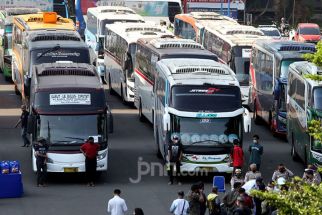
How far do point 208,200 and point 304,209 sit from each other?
9003mm

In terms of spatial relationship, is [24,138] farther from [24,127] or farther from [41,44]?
[41,44]

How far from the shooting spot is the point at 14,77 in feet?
172

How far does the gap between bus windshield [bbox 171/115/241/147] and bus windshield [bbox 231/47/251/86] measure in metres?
14.5

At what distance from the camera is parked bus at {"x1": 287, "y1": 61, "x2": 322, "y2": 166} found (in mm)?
36062

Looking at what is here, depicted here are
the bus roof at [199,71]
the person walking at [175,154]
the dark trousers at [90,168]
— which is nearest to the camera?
the dark trousers at [90,168]

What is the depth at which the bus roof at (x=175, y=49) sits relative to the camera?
43.3 metres

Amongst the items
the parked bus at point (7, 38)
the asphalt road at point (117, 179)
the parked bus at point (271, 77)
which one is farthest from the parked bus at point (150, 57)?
the parked bus at point (7, 38)

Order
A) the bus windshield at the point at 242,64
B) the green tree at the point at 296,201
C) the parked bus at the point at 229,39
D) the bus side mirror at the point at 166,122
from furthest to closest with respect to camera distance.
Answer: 1. the parked bus at the point at 229,39
2. the bus windshield at the point at 242,64
3. the bus side mirror at the point at 166,122
4. the green tree at the point at 296,201

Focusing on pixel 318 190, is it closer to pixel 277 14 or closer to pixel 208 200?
pixel 208 200

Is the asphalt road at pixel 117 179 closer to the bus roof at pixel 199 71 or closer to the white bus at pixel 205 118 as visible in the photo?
the white bus at pixel 205 118

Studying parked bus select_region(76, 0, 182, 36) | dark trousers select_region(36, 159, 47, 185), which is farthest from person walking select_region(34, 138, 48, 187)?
parked bus select_region(76, 0, 182, 36)

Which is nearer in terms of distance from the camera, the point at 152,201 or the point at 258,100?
the point at 152,201

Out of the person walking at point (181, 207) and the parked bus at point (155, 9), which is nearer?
the person walking at point (181, 207)

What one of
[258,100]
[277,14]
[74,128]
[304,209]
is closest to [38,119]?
[74,128]
